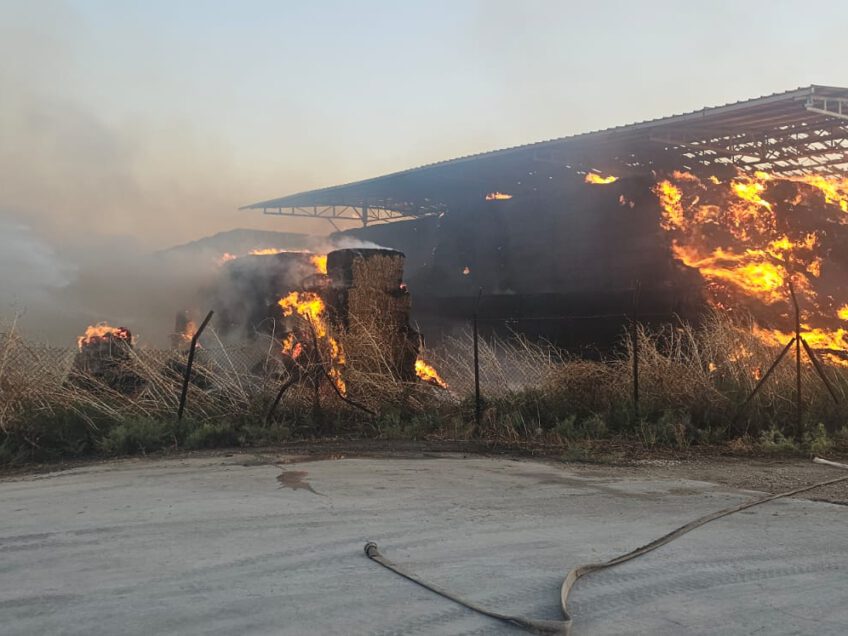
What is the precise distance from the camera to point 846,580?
11.8 feet

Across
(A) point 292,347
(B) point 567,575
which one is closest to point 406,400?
(A) point 292,347

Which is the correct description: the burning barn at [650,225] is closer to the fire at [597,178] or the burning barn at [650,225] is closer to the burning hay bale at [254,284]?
the fire at [597,178]

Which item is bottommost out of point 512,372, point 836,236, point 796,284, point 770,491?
point 770,491

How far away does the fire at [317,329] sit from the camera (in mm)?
10270

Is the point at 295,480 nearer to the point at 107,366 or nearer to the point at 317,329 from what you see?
the point at 317,329

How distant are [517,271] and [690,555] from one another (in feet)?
56.6

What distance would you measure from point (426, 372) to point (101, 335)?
5778mm

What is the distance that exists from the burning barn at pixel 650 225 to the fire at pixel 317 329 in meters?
6.15

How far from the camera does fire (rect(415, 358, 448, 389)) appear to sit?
37.4ft

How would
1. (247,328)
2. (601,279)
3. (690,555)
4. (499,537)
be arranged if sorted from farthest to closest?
(601,279) → (247,328) → (499,537) → (690,555)

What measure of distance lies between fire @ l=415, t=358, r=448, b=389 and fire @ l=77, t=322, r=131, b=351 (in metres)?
4.92

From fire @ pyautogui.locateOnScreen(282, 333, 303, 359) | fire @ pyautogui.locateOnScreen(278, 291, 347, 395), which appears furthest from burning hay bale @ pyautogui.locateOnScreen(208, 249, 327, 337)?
fire @ pyautogui.locateOnScreen(282, 333, 303, 359)

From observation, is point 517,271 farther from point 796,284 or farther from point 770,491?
point 770,491

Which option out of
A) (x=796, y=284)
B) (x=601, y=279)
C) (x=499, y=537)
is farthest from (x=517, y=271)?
(x=499, y=537)
